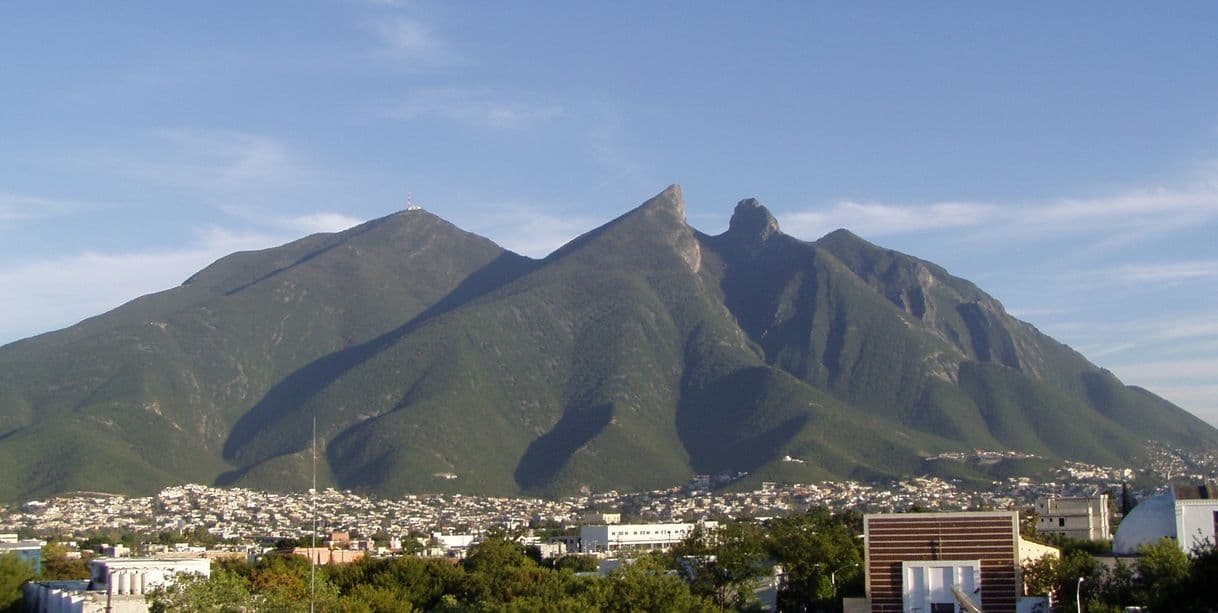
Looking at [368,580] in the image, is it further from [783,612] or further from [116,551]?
→ [116,551]

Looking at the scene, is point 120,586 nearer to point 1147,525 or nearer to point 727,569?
point 727,569

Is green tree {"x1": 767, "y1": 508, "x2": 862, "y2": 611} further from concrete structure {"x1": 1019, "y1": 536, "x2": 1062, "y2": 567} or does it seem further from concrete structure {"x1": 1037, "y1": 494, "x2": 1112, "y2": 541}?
concrete structure {"x1": 1037, "y1": 494, "x2": 1112, "y2": 541}

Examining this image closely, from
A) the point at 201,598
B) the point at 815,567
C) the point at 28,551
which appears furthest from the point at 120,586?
the point at 28,551

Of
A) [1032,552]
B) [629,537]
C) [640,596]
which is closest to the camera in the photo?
[640,596]

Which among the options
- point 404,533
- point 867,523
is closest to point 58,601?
point 867,523

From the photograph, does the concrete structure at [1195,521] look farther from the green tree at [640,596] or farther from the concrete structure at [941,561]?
the green tree at [640,596]

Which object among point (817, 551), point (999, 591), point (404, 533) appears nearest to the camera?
point (999, 591)
